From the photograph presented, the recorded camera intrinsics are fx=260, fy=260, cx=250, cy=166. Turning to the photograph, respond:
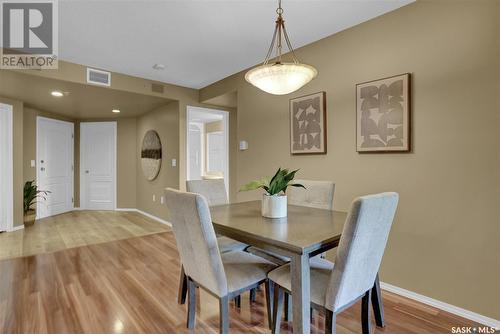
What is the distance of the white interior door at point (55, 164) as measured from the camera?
16.7 ft

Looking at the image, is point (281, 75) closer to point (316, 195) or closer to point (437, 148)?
point (316, 195)

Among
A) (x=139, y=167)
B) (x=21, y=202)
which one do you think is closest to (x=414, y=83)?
(x=139, y=167)

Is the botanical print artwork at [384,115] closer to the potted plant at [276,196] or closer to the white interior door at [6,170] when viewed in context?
the potted plant at [276,196]

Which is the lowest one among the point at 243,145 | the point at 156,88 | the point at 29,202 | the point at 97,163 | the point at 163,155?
the point at 29,202

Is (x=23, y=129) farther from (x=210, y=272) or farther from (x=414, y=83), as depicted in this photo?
(x=414, y=83)

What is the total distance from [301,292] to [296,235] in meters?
0.27

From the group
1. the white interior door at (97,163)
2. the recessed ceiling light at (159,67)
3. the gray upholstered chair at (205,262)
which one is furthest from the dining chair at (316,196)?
the white interior door at (97,163)

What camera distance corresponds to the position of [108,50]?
9.48 feet

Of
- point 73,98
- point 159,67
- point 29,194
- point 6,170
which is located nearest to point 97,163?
point 29,194

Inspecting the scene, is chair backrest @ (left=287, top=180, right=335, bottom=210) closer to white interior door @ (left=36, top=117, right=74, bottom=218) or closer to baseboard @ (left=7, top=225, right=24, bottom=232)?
baseboard @ (left=7, top=225, right=24, bottom=232)

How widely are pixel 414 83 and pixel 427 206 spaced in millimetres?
970

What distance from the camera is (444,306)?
1.93m

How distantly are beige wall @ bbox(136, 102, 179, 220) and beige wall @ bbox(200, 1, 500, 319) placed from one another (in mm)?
2751

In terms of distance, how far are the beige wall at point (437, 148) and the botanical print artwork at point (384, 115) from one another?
0.07 meters
